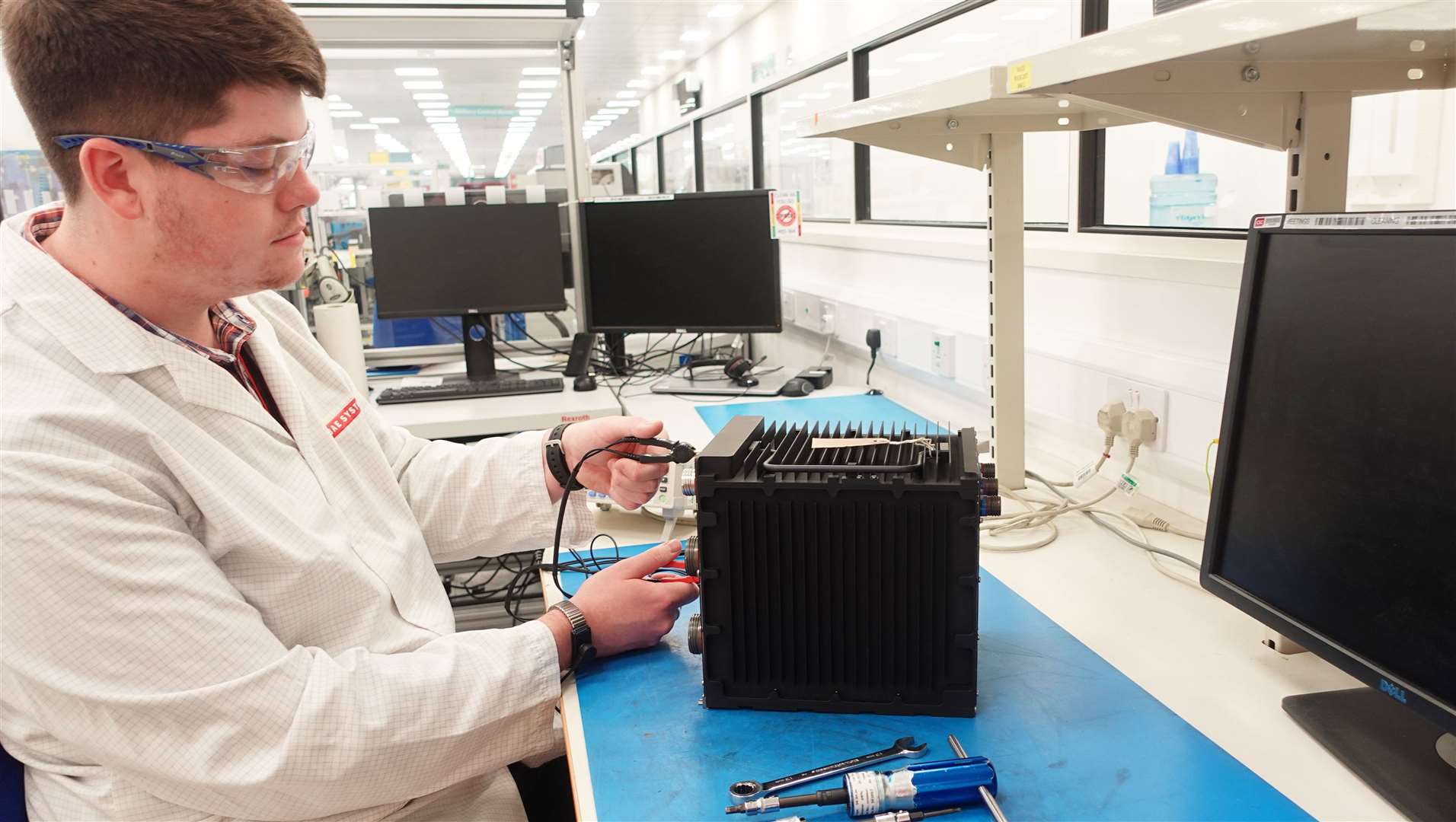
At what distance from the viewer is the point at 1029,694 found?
92 cm

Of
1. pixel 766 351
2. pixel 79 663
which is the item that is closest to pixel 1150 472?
pixel 79 663

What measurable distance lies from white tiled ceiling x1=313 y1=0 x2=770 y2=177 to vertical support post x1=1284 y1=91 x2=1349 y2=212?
139cm

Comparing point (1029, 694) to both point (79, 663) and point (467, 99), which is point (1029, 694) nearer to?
point (79, 663)

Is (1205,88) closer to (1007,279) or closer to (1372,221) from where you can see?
(1372,221)

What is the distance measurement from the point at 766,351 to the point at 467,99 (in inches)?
373

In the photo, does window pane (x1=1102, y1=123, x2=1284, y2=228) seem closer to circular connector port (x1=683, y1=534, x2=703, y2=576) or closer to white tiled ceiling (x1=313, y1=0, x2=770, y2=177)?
circular connector port (x1=683, y1=534, x2=703, y2=576)

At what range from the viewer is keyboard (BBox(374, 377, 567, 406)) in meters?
2.42

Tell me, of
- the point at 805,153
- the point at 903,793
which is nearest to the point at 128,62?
the point at 903,793

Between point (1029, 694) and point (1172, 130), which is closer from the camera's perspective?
point (1029, 694)

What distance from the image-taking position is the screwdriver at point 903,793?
74cm

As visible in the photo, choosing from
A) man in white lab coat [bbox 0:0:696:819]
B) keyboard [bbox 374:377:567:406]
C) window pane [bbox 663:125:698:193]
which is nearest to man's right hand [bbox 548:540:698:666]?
man in white lab coat [bbox 0:0:696:819]

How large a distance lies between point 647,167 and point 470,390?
26.9 feet

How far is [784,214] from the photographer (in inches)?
99.6

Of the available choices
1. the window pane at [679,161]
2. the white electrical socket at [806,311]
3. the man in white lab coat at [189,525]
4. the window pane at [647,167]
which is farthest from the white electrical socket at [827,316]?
the window pane at [647,167]
